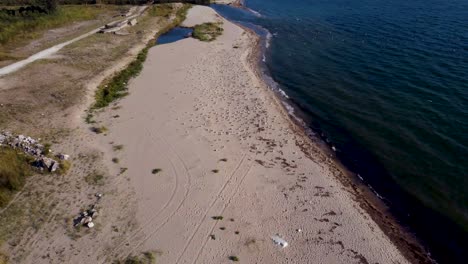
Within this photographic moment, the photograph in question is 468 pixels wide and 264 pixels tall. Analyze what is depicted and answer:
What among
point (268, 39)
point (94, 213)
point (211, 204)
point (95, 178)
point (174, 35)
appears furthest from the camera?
point (268, 39)

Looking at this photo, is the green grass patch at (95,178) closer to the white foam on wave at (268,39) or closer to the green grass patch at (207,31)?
the green grass patch at (207,31)

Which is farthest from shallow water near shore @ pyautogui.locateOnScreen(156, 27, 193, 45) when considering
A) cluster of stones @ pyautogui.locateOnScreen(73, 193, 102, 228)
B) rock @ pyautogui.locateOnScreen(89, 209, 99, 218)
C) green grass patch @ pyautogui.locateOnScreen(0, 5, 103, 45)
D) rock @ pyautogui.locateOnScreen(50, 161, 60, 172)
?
rock @ pyautogui.locateOnScreen(89, 209, 99, 218)

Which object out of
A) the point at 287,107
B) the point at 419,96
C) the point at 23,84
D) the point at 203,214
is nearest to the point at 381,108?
the point at 419,96

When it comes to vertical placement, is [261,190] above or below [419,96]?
below

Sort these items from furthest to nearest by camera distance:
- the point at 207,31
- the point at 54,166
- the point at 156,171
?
the point at 207,31, the point at 156,171, the point at 54,166

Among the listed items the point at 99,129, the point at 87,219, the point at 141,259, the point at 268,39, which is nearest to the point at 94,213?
the point at 87,219

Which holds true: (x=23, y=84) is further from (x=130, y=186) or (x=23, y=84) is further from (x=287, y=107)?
(x=287, y=107)

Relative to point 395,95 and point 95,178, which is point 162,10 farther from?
point 95,178
